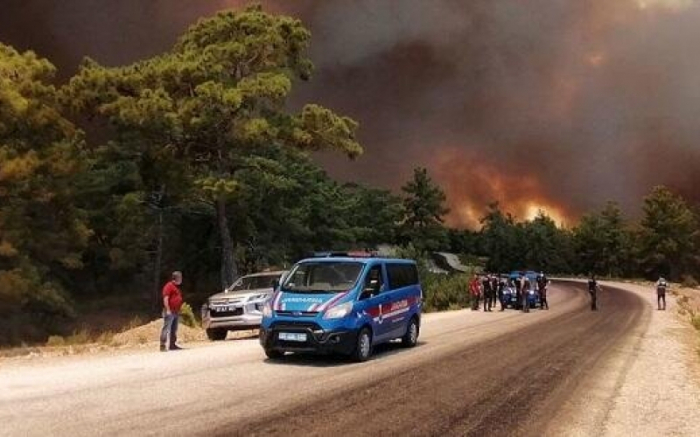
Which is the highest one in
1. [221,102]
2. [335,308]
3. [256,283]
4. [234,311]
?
[221,102]

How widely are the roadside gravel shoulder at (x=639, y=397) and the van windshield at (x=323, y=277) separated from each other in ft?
16.1

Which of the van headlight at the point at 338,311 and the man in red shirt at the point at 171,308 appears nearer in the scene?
the van headlight at the point at 338,311

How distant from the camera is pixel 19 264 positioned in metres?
34.1

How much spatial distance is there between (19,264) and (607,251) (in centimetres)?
12433

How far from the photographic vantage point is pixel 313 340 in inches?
521

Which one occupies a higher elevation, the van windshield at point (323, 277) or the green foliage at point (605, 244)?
the green foliage at point (605, 244)

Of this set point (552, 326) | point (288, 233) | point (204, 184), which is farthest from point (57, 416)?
point (288, 233)

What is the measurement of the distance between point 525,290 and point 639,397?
83.6 ft

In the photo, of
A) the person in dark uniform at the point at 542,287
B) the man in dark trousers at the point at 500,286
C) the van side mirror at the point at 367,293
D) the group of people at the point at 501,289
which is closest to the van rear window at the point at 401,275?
the van side mirror at the point at 367,293

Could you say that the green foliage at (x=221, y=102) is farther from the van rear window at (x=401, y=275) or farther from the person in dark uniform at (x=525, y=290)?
the van rear window at (x=401, y=275)

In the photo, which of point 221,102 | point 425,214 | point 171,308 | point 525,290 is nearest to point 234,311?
point 171,308

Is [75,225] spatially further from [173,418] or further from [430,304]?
[173,418]

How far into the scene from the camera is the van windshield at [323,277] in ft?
46.1

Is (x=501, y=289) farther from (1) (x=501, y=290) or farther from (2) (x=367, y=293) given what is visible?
(2) (x=367, y=293)
